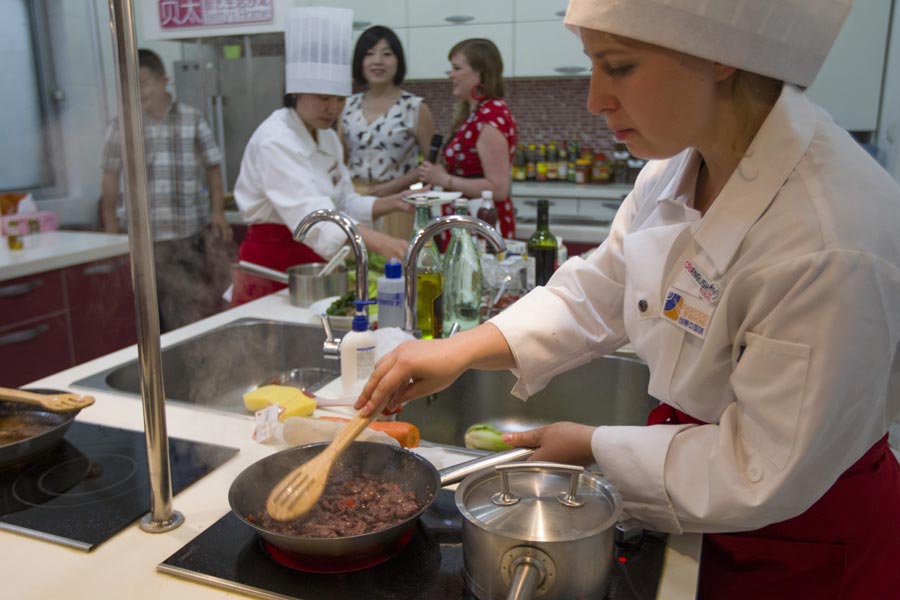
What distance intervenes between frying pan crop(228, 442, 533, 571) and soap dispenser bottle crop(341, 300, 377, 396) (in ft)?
1.14

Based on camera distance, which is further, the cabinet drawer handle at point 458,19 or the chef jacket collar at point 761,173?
the cabinet drawer handle at point 458,19

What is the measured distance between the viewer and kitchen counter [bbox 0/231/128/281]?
2705 millimetres

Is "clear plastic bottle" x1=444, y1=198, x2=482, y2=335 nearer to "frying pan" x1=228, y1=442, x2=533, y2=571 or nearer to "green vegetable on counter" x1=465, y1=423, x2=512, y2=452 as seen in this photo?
"green vegetable on counter" x1=465, y1=423, x2=512, y2=452

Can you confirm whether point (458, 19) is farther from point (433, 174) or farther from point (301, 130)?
point (301, 130)

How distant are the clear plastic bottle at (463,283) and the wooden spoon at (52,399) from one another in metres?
0.91

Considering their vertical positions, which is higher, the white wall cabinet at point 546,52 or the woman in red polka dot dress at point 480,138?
the white wall cabinet at point 546,52

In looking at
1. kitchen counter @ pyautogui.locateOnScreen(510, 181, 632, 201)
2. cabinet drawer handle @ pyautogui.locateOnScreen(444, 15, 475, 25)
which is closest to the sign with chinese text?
cabinet drawer handle @ pyautogui.locateOnScreen(444, 15, 475, 25)

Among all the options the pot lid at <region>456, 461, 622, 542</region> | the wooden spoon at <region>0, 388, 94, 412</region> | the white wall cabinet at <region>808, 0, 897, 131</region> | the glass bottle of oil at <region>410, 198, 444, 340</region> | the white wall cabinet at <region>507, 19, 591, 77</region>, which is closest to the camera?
the pot lid at <region>456, 461, 622, 542</region>

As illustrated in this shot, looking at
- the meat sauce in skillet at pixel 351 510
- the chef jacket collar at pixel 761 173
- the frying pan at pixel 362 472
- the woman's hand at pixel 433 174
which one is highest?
the chef jacket collar at pixel 761 173

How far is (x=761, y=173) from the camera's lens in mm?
823

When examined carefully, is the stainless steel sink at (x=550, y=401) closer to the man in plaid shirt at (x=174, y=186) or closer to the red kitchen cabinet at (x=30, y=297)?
the red kitchen cabinet at (x=30, y=297)

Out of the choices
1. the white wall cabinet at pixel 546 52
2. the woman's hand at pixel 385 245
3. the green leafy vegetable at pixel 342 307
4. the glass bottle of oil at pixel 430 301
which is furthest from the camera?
the white wall cabinet at pixel 546 52

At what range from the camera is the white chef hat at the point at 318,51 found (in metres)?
2.38

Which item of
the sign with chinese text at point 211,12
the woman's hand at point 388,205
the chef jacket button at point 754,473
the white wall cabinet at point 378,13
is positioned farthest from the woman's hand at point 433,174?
the chef jacket button at point 754,473
